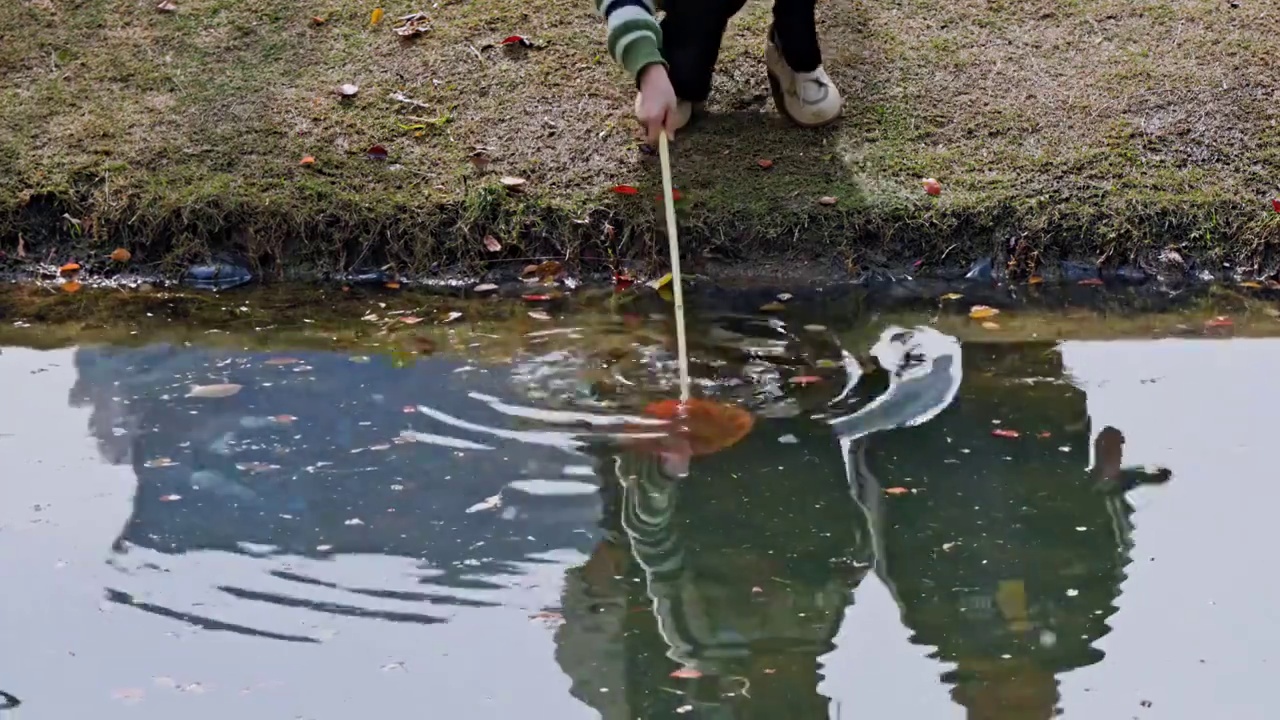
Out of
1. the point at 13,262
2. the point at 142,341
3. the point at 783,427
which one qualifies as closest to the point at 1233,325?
the point at 783,427

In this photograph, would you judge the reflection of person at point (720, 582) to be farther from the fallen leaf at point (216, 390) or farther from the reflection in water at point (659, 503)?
the fallen leaf at point (216, 390)

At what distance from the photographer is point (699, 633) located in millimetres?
2775

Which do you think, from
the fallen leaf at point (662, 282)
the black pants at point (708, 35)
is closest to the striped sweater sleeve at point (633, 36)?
the black pants at point (708, 35)

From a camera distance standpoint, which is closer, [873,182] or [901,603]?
[901,603]

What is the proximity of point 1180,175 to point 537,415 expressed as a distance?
2.74m

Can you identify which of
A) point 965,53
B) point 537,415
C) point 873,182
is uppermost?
point 965,53

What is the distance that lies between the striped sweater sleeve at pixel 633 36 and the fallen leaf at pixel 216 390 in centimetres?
152

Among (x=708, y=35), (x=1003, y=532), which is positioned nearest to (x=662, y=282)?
(x=708, y=35)

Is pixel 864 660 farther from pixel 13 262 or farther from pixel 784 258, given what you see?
pixel 13 262

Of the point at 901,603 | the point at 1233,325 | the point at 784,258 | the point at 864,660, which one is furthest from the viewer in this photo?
the point at 784,258

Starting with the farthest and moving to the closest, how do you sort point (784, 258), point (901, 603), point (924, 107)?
point (924, 107) < point (784, 258) < point (901, 603)

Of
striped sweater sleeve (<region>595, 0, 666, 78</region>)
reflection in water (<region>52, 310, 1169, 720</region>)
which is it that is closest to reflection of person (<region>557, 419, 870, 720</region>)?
reflection in water (<region>52, 310, 1169, 720</region>)

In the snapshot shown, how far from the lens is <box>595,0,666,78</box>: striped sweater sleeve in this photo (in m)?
3.96

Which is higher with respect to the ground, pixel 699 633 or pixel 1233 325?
pixel 1233 325
